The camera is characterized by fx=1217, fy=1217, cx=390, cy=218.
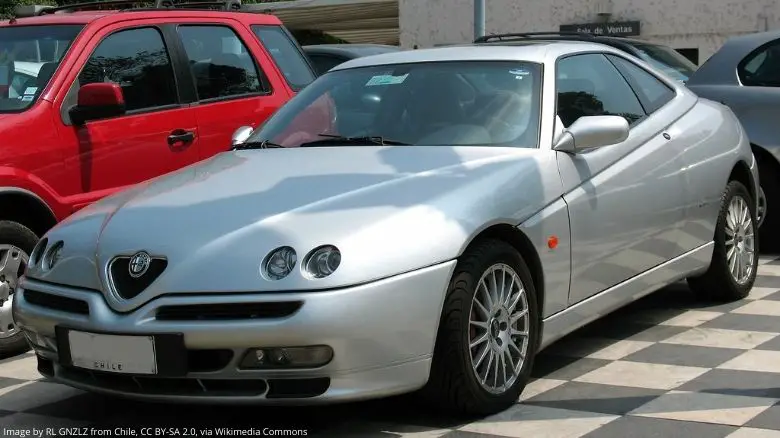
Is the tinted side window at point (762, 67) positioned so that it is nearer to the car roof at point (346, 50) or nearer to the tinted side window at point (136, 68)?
the tinted side window at point (136, 68)

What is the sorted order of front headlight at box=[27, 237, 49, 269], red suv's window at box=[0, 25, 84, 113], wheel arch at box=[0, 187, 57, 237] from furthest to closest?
red suv's window at box=[0, 25, 84, 113]
wheel arch at box=[0, 187, 57, 237]
front headlight at box=[27, 237, 49, 269]

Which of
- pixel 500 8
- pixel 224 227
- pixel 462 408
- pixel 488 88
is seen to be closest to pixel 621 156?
pixel 488 88

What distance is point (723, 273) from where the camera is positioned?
267 inches

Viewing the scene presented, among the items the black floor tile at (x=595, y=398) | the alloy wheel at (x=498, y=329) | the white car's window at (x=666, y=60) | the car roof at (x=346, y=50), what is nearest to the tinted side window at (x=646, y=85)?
the black floor tile at (x=595, y=398)

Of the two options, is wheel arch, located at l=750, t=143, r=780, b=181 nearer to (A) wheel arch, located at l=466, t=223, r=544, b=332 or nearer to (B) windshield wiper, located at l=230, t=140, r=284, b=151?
(A) wheel arch, located at l=466, t=223, r=544, b=332

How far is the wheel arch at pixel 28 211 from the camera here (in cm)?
622

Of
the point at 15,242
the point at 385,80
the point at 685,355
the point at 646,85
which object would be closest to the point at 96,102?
the point at 15,242

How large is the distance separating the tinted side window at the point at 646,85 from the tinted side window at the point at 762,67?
7.09ft

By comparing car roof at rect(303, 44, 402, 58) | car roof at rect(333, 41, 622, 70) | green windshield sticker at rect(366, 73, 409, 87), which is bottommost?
car roof at rect(303, 44, 402, 58)

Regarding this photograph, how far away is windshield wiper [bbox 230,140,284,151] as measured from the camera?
225 inches

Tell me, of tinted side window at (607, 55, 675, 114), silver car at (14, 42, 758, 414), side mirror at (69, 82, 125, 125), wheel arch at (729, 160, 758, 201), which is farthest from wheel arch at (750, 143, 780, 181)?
side mirror at (69, 82, 125, 125)

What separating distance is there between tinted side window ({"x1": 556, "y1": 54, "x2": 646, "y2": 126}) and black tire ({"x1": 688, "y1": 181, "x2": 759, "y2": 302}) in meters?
0.89

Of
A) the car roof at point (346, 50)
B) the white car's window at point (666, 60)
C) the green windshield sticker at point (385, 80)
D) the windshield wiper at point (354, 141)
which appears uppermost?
the green windshield sticker at point (385, 80)

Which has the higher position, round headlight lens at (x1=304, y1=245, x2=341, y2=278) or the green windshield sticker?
the green windshield sticker
